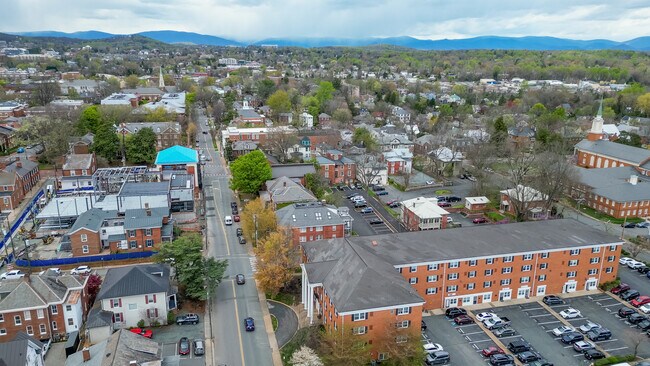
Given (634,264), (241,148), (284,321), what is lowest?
(284,321)

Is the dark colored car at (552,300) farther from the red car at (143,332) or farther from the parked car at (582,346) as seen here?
the red car at (143,332)

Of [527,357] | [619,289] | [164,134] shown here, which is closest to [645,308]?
[619,289]

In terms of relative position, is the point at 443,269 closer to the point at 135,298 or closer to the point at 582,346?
the point at 582,346

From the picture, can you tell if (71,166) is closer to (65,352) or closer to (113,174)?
(113,174)

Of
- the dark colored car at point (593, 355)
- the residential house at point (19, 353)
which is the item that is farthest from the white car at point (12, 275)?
the dark colored car at point (593, 355)

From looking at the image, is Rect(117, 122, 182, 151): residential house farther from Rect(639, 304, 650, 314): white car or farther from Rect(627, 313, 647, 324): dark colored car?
Rect(639, 304, 650, 314): white car

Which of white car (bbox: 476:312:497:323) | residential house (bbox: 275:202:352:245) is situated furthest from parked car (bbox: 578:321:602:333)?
residential house (bbox: 275:202:352:245)
